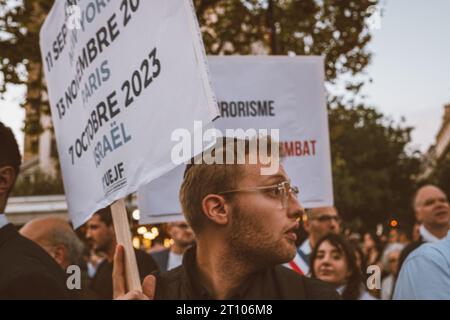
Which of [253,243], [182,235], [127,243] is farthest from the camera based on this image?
[182,235]

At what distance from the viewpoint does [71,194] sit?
9.91 ft

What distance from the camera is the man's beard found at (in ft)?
7.26

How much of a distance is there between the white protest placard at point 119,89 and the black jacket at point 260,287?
36cm

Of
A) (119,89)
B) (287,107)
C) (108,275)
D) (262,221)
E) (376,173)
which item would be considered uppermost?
(376,173)

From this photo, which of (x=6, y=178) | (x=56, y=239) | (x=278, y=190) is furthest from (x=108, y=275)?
(x=278, y=190)

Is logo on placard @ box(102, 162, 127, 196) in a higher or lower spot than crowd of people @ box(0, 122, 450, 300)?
higher

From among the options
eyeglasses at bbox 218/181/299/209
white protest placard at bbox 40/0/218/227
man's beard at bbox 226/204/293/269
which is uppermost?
white protest placard at bbox 40/0/218/227

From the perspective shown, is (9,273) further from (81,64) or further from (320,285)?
(320,285)

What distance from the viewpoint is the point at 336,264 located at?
4.64 metres

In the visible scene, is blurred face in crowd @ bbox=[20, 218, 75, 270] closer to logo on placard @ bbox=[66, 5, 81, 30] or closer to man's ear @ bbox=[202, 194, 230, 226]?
logo on placard @ bbox=[66, 5, 81, 30]

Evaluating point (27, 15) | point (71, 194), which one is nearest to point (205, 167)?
point (71, 194)

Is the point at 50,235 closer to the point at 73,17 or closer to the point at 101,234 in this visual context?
the point at 101,234

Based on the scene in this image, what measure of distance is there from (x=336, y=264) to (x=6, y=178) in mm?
2575

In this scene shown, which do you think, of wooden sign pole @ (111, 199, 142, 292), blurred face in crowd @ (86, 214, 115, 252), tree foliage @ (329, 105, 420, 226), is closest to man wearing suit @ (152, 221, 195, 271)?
blurred face in crowd @ (86, 214, 115, 252)
